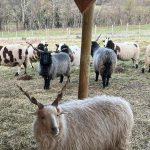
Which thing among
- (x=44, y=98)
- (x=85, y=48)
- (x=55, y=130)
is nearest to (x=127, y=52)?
(x=44, y=98)

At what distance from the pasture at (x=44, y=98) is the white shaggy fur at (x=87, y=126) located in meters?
1.11

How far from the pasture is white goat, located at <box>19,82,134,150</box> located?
1.12 metres

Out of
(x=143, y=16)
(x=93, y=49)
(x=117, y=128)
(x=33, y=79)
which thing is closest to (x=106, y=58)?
(x=93, y=49)

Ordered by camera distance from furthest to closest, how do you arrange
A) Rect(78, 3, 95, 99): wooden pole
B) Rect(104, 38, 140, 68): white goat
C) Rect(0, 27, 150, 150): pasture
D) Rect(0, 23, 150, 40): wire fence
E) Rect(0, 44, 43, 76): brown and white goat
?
Rect(0, 23, 150, 40): wire fence → Rect(104, 38, 140, 68): white goat → Rect(0, 44, 43, 76): brown and white goat → Rect(0, 27, 150, 150): pasture → Rect(78, 3, 95, 99): wooden pole

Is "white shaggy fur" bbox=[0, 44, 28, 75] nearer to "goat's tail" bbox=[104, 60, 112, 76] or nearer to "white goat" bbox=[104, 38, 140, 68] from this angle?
"white goat" bbox=[104, 38, 140, 68]

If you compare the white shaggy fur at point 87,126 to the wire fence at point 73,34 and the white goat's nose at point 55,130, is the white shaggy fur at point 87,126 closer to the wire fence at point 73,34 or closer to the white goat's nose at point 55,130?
the white goat's nose at point 55,130

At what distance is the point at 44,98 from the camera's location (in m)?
9.54

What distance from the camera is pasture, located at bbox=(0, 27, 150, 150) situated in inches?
231

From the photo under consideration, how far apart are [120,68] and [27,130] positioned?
8322 millimetres

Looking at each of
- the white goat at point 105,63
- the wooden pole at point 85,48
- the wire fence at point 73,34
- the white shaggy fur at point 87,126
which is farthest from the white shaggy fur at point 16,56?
the wire fence at point 73,34

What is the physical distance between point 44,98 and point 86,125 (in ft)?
17.4

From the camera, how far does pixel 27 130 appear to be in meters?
6.34

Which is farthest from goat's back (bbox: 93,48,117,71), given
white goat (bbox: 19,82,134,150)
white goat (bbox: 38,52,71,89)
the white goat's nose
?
the white goat's nose

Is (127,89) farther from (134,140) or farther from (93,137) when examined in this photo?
(93,137)
